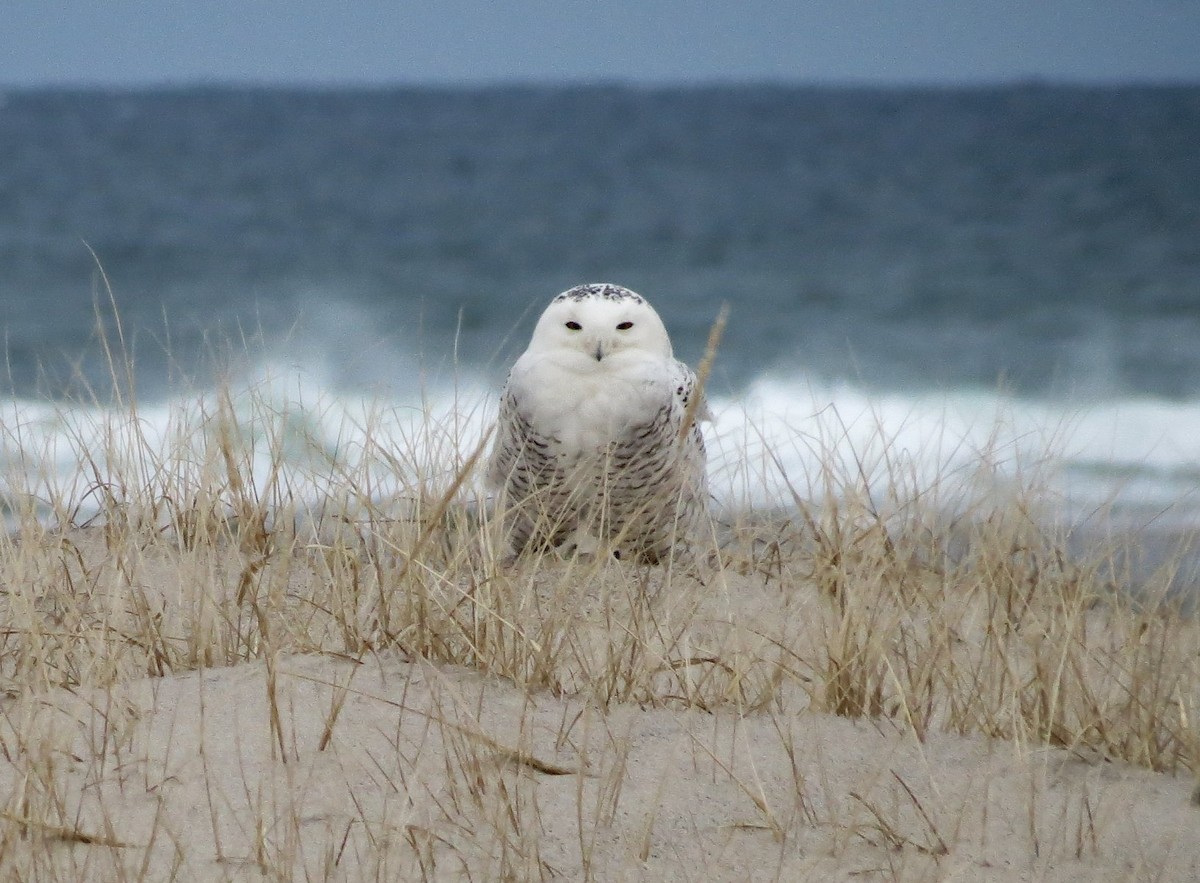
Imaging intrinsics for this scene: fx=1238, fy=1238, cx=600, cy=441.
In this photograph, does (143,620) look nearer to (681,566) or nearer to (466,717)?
(466,717)

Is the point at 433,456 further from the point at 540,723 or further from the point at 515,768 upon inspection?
the point at 515,768

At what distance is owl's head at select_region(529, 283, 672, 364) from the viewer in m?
2.70

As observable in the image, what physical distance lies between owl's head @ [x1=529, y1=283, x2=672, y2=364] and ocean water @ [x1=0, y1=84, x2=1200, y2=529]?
0.21 metres

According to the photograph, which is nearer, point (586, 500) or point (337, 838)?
point (337, 838)

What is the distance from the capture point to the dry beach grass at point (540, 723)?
148 centimetres

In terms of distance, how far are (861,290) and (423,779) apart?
36.2 feet

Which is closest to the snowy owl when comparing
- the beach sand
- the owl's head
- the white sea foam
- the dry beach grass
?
the owl's head

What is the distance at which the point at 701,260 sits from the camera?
13.2 meters

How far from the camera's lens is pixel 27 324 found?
10477 millimetres

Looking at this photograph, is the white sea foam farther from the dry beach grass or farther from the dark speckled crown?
the dark speckled crown

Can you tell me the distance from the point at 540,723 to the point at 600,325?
1.12m

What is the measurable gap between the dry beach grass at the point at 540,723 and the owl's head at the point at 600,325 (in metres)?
0.37

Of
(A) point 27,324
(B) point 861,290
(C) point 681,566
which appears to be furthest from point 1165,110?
(C) point 681,566

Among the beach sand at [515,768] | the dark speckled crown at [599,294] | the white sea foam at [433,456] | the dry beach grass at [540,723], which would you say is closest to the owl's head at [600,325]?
the dark speckled crown at [599,294]
